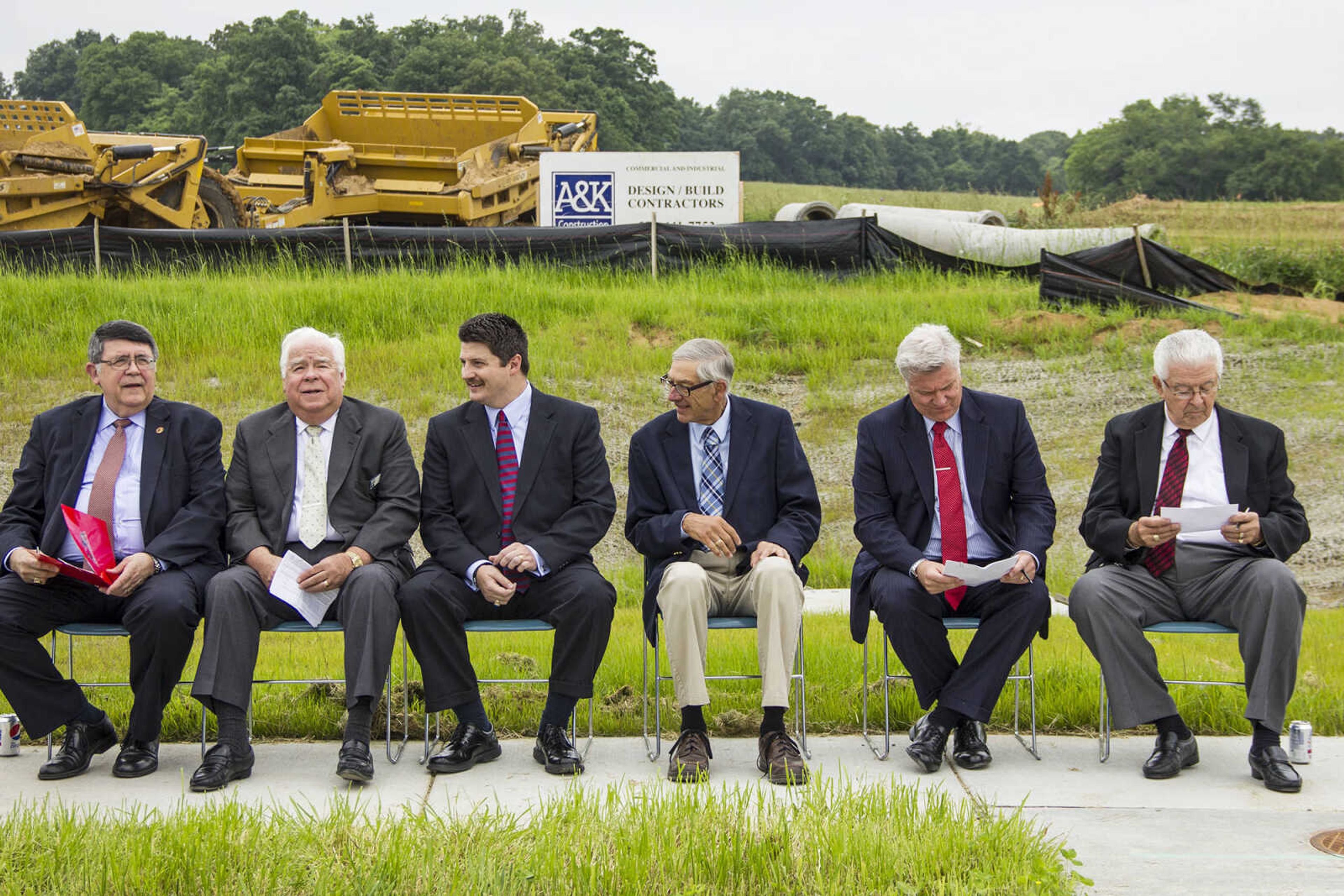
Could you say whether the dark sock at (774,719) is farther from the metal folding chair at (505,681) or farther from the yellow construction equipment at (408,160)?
the yellow construction equipment at (408,160)

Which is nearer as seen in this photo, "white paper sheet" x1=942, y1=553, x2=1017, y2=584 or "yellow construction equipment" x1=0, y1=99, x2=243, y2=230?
"white paper sheet" x1=942, y1=553, x2=1017, y2=584

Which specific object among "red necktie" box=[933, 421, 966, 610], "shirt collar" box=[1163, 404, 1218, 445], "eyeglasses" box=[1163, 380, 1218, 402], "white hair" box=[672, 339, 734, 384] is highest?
"white hair" box=[672, 339, 734, 384]

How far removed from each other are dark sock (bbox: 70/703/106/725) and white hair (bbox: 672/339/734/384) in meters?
2.70

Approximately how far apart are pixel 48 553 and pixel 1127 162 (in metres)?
76.0

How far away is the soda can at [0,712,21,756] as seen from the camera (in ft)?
17.9

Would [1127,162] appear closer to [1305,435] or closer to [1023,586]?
[1305,435]

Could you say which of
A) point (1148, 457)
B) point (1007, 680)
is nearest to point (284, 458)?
point (1007, 680)

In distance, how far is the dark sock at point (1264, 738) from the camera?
502cm

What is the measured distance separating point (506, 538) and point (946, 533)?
1.84 m

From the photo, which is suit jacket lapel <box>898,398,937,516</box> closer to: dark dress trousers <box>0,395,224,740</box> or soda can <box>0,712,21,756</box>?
dark dress trousers <box>0,395,224,740</box>

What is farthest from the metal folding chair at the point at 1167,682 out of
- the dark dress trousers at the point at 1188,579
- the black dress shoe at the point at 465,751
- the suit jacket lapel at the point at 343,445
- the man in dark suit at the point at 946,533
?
the suit jacket lapel at the point at 343,445

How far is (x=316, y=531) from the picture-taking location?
557 centimetres

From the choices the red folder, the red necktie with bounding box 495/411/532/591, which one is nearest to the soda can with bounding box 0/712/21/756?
the red folder

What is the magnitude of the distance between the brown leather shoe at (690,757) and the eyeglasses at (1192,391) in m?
2.34
